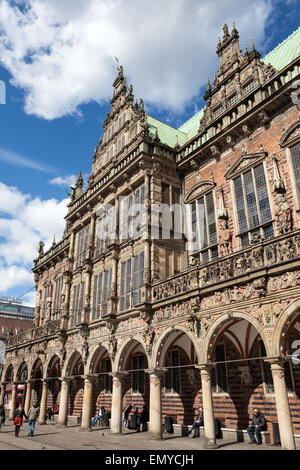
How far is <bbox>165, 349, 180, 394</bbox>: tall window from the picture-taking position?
2014 centimetres

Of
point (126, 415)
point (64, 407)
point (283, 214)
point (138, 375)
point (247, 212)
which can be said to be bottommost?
point (126, 415)

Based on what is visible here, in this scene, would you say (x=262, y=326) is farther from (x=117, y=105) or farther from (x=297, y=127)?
(x=117, y=105)

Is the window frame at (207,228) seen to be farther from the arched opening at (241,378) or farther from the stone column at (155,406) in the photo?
the stone column at (155,406)

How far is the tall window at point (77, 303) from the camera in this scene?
85.2ft

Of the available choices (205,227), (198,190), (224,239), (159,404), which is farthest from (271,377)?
(198,190)

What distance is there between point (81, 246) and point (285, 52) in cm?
1925

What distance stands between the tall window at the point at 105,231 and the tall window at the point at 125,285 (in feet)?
8.70

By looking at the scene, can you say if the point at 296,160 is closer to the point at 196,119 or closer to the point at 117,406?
the point at 196,119

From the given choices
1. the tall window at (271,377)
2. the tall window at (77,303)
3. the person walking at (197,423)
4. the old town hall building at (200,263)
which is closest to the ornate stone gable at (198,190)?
the old town hall building at (200,263)

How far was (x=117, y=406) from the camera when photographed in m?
19.5

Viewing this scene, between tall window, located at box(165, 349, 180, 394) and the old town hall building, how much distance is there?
87 millimetres

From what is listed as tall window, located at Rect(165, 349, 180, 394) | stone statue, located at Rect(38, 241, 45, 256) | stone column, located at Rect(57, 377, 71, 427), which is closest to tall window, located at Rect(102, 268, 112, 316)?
tall window, located at Rect(165, 349, 180, 394)

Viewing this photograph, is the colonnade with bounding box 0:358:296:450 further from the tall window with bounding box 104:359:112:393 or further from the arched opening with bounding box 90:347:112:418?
the tall window with bounding box 104:359:112:393

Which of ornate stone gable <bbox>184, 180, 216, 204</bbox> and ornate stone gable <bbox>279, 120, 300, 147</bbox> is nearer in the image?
ornate stone gable <bbox>279, 120, 300, 147</bbox>
